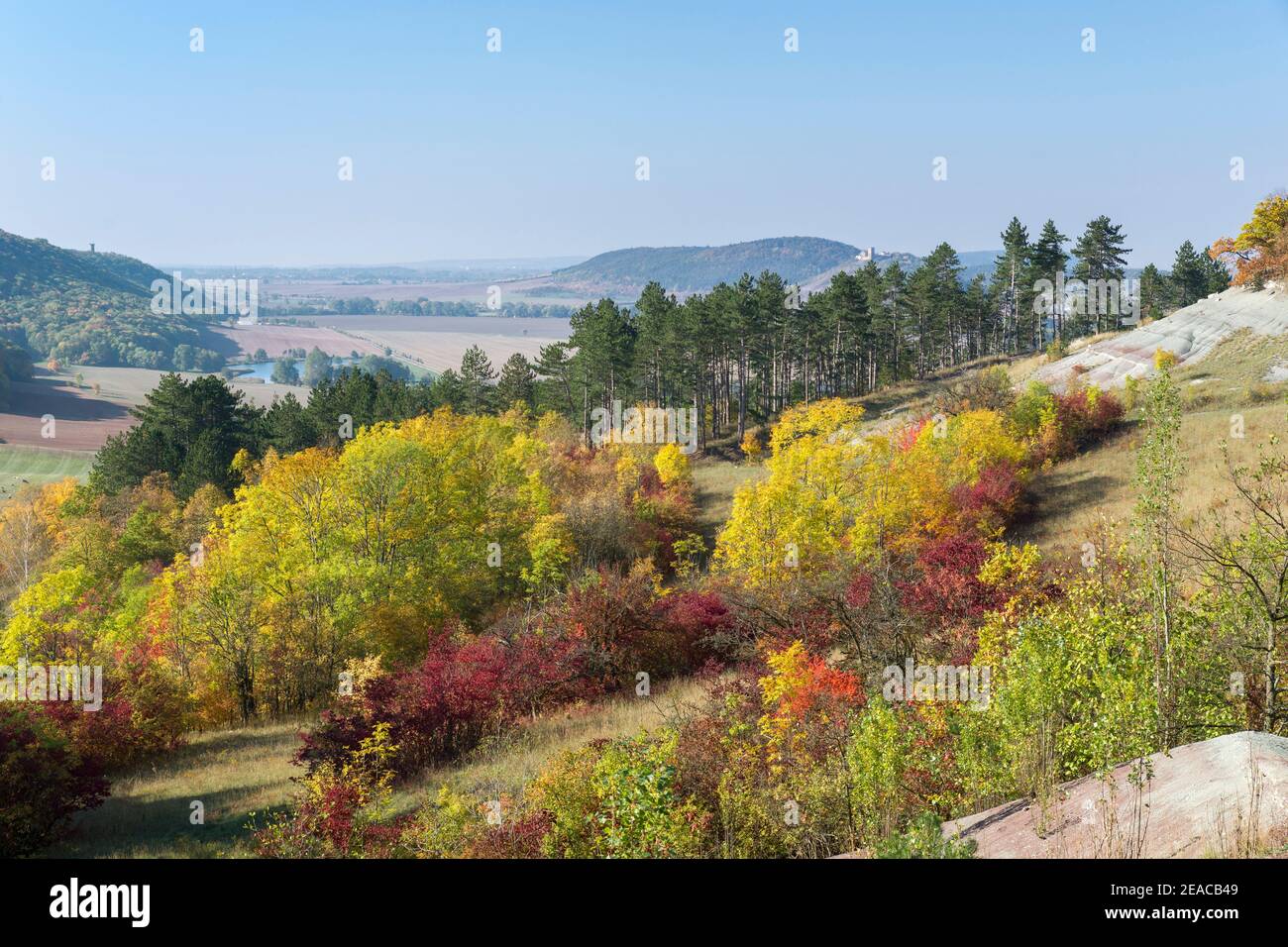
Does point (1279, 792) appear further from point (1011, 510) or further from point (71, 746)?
point (1011, 510)

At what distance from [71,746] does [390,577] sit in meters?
16.1

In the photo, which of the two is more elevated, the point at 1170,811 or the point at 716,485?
the point at 1170,811

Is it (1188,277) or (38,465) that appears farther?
(38,465)

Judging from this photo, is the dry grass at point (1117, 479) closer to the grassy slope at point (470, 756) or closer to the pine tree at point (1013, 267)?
the grassy slope at point (470, 756)

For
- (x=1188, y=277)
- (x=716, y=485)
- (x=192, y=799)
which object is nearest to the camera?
(x=192, y=799)

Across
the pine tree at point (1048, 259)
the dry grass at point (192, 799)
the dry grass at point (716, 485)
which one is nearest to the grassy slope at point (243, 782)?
the dry grass at point (192, 799)

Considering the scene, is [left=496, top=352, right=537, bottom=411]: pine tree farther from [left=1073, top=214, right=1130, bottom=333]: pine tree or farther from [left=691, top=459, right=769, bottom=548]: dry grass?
[left=1073, top=214, right=1130, bottom=333]: pine tree

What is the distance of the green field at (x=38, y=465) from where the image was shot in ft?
394

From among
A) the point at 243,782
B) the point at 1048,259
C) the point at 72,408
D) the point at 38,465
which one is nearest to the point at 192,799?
the point at 243,782

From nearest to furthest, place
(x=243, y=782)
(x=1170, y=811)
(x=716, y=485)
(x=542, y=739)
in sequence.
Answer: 1. (x=1170, y=811)
2. (x=542, y=739)
3. (x=243, y=782)
4. (x=716, y=485)

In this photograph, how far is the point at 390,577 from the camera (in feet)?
120

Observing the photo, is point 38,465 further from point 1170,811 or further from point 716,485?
point 1170,811

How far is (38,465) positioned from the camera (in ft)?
414

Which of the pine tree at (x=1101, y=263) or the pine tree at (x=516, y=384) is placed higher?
the pine tree at (x=1101, y=263)
